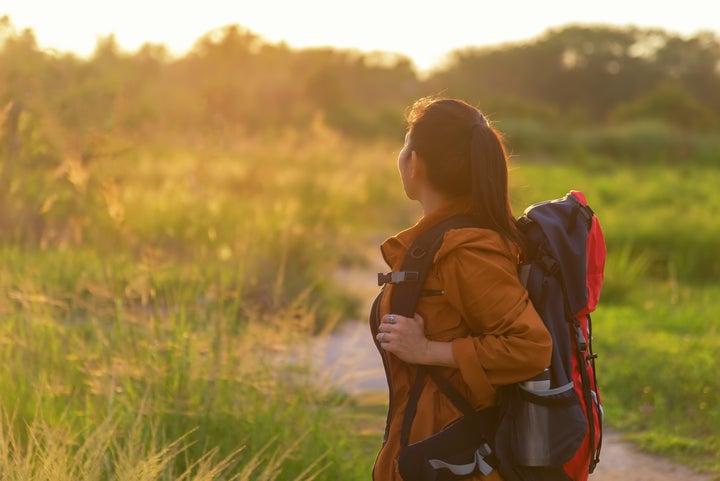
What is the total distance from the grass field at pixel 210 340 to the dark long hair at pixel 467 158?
2.44 feet

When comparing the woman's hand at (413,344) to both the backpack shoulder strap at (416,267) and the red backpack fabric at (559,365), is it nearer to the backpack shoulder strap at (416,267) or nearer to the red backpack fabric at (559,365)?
the backpack shoulder strap at (416,267)

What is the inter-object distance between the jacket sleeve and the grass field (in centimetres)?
75

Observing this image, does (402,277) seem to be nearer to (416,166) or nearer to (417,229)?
(417,229)

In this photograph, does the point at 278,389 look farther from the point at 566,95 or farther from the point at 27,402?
the point at 566,95

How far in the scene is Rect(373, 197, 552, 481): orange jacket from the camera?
246 centimetres

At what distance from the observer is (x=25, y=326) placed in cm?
484

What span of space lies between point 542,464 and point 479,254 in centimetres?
57

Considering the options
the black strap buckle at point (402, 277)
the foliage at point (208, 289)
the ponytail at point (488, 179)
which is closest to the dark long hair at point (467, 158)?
the ponytail at point (488, 179)

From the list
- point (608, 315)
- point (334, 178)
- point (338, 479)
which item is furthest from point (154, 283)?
point (334, 178)

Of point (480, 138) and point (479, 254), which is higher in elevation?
point (480, 138)

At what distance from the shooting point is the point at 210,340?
4418 millimetres

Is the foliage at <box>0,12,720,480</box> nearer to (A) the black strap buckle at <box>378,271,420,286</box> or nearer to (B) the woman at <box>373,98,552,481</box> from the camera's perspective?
(B) the woman at <box>373,98,552,481</box>

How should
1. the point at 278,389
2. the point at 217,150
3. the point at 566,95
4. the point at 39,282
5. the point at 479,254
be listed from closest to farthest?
the point at 479,254
the point at 278,389
the point at 39,282
the point at 217,150
the point at 566,95

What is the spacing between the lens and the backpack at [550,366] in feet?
8.32
